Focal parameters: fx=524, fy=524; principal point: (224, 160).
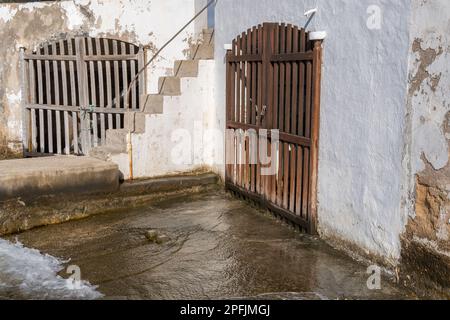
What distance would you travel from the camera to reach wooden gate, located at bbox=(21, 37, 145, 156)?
9.30 m

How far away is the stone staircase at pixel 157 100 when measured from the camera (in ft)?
27.0

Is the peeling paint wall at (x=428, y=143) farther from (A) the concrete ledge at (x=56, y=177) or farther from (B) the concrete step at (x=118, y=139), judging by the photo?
(B) the concrete step at (x=118, y=139)

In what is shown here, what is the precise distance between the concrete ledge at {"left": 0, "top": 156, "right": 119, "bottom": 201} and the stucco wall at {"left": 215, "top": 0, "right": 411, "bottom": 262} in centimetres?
326

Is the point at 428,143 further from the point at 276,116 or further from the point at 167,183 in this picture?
the point at 167,183

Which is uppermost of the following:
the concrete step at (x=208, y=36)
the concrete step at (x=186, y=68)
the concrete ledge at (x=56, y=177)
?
the concrete step at (x=208, y=36)

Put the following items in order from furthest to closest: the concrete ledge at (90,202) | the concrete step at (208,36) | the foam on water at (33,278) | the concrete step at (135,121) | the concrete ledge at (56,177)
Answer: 1. the concrete step at (208,36)
2. the concrete step at (135,121)
3. the concrete ledge at (56,177)
4. the concrete ledge at (90,202)
5. the foam on water at (33,278)

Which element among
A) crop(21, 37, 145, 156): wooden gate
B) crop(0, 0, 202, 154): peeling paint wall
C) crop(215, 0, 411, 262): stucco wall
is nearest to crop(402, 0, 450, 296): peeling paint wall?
crop(215, 0, 411, 262): stucco wall

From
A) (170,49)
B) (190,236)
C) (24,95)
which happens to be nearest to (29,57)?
(24,95)

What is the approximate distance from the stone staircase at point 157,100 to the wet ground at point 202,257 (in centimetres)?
115

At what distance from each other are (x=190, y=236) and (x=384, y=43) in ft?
10.7

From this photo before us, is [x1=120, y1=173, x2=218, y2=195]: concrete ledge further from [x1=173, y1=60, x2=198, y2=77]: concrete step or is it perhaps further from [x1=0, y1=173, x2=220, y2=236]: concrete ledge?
[x1=173, y1=60, x2=198, y2=77]: concrete step

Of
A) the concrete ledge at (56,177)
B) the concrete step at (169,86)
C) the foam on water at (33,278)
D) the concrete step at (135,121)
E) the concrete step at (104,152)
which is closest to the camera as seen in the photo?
the foam on water at (33,278)

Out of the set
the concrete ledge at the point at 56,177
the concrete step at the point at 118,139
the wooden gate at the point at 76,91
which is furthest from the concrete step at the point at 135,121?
the wooden gate at the point at 76,91
